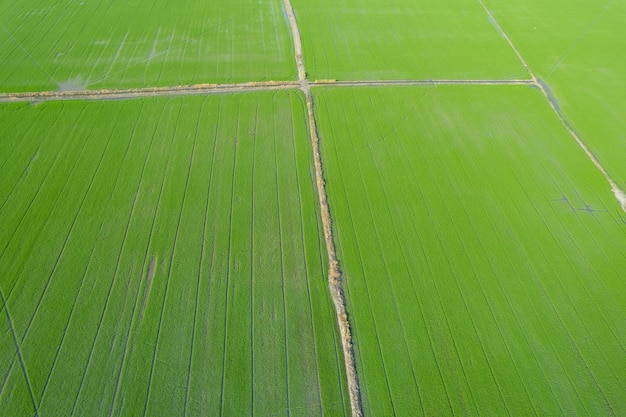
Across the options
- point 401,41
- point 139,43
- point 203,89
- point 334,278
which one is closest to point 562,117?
point 401,41

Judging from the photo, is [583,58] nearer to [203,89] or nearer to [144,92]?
[203,89]

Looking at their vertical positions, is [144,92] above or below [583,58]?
below

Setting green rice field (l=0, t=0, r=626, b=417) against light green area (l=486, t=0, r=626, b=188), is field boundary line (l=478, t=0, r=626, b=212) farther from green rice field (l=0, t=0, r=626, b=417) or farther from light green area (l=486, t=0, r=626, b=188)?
light green area (l=486, t=0, r=626, b=188)

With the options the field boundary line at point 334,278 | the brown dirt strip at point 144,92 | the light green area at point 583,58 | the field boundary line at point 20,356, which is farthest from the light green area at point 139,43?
the light green area at point 583,58

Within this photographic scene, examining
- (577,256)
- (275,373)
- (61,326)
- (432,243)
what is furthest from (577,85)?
(61,326)

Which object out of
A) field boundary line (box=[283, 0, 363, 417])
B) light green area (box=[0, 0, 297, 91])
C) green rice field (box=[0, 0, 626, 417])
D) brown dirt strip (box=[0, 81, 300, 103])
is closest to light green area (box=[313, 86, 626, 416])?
green rice field (box=[0, 0, 626, 417])

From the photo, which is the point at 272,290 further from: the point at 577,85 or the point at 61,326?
the point at 577,85

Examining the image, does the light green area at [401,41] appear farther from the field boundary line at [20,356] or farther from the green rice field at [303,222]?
the field boundary line at [20,356]
